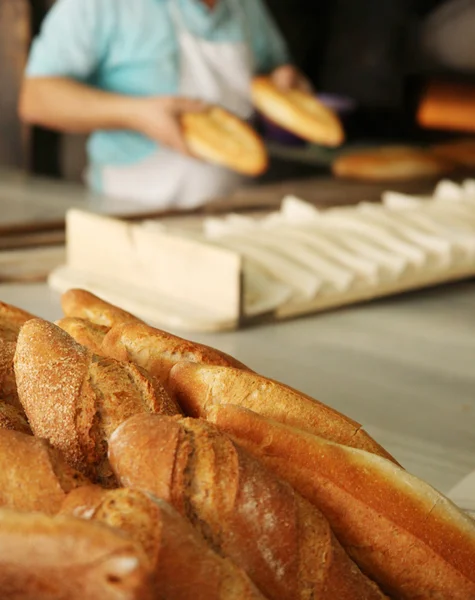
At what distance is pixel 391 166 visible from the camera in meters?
3.94

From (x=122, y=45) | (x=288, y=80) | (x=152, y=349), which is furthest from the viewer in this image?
(x=288, y=80)

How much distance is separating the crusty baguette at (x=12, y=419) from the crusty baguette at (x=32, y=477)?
87 mm

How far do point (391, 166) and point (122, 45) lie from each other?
1382mm

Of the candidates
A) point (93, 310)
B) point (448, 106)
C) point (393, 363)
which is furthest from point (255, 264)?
point (448, 106)

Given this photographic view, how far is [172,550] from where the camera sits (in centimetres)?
54

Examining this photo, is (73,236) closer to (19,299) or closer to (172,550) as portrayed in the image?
(19,299)

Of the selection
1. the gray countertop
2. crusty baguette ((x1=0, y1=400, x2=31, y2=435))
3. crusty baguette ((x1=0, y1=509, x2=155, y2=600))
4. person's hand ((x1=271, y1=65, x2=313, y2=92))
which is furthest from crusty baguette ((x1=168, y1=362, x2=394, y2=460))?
person's hand ((x1=271, y1=65, x2=313, y2=92))

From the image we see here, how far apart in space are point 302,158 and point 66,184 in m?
1.57

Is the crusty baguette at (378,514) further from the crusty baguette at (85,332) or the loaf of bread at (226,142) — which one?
the loaf of bread at (226,142)

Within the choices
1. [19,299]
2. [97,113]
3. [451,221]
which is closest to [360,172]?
[97,113]

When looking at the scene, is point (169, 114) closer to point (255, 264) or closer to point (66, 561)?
point (255, 264)

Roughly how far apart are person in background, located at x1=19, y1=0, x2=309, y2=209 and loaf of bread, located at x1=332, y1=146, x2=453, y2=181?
48 centimetres

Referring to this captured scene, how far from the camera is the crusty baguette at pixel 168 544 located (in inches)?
21.1

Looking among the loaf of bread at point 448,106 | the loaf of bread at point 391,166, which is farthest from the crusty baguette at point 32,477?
the loaf of bread at point 448,106
